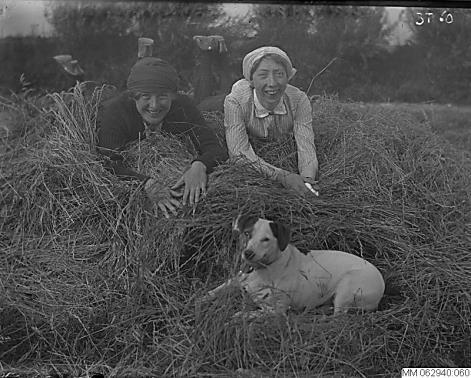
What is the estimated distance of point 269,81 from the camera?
7.40 feet

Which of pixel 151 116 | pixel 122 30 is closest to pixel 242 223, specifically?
pixel 151 116

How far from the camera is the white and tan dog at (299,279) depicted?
2.04 metres

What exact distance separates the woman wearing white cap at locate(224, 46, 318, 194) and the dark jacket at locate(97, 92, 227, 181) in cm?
7

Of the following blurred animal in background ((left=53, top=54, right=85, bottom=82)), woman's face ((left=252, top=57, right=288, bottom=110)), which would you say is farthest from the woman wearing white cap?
blurred animal in background ((left=53, top=54, right=85, bottom=82))

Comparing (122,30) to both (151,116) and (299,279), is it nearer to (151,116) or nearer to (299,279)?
(151,116)

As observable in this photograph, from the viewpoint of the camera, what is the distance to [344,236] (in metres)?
2.16

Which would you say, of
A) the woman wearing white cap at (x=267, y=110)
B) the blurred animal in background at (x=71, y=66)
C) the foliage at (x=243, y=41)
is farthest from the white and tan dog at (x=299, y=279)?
the blurred animal in background at (x=71, y=66)

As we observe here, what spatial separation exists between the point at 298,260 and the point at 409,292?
1.29ft

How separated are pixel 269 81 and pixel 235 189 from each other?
1.29 feet

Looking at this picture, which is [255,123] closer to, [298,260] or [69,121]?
[298,260]

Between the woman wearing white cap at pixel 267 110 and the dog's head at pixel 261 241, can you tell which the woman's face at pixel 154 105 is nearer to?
the woman wearing white cap at pixel 267 110

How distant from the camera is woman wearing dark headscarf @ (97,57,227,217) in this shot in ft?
7.43

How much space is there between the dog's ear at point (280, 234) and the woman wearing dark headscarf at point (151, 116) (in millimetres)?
333

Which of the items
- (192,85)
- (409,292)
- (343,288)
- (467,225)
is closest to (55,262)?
(192,85)
